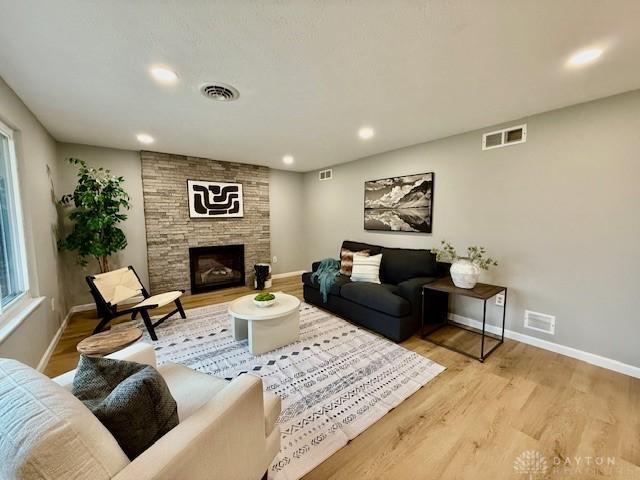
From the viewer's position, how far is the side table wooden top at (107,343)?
6.40 feet

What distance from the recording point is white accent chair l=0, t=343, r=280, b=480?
0.62 m

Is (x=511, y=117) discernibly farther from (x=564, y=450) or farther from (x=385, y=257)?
(x=564, y=450)

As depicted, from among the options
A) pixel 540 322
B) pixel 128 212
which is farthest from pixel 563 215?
pixel 128 212

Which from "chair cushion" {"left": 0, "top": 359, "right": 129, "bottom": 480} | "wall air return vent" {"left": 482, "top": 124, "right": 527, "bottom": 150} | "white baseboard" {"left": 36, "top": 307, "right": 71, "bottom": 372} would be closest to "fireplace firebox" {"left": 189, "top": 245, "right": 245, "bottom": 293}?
"white baseboard" {"left": 36, "top": 307, "right": 71, "bottom": 372}

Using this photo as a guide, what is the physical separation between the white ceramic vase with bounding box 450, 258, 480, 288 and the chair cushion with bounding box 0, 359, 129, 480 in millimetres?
2735

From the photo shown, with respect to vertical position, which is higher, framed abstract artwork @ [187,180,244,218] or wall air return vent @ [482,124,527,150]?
wall air return vent @ [482,124,527,150]

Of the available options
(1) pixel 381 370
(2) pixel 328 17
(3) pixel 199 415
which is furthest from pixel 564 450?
(2) pixel 328 17

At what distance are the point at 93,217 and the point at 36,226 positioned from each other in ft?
2.40

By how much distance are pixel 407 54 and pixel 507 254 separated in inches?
90.1

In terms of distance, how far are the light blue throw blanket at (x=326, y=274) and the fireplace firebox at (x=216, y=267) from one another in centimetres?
183

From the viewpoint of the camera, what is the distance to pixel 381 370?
228 cm

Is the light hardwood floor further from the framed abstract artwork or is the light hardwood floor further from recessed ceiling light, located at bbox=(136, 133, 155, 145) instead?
the framed abstract artwork

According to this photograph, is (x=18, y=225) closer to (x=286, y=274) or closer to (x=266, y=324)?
(x=266, y=324)

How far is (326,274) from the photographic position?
3.69 m
